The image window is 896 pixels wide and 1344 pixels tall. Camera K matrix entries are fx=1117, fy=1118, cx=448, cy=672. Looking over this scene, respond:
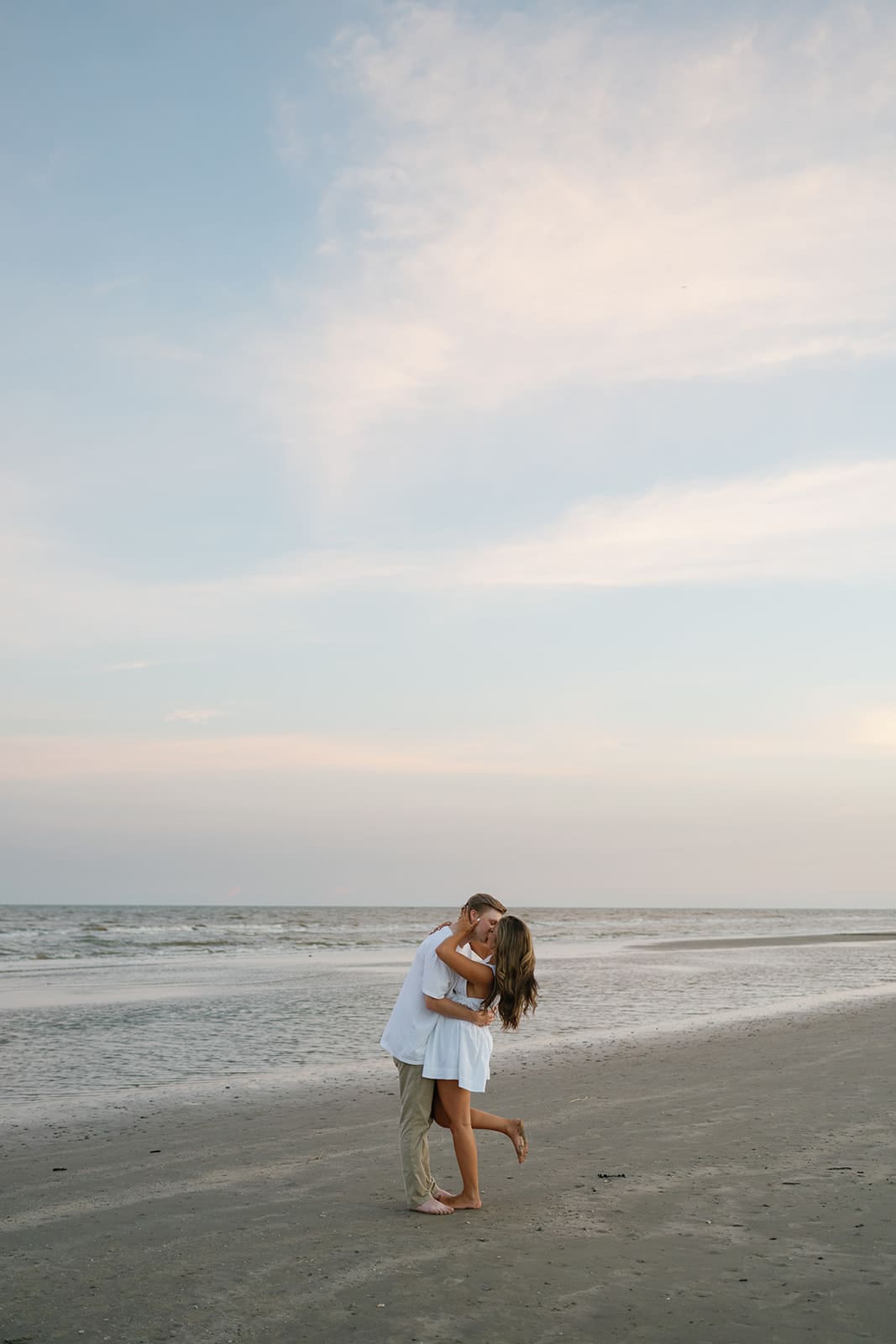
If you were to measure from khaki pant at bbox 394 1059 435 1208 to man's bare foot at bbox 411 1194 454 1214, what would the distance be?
31 millimetres

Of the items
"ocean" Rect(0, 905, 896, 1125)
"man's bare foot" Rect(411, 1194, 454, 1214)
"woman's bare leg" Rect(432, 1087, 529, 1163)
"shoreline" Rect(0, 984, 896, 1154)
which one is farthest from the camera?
"ocean" Rect(0, 905, 896, 1125)

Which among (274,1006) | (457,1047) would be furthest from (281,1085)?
(274,1006)

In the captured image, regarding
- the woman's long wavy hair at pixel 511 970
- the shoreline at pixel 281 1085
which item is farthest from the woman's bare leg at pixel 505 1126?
the shoreline at pixel 281 1085

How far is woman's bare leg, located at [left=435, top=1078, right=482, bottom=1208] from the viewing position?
6.19m

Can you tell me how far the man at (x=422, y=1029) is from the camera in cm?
618

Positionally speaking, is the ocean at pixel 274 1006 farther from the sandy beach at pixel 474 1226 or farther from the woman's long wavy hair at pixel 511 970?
the woman's long wavy hair at pixel 511 970

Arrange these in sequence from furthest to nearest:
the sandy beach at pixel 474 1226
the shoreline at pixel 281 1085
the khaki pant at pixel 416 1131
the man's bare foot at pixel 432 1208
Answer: the shoreline at pixel 281 1085 → the khaki pant at pixel 416 1131 → the man's bare foot at pixel 432 1208 → the sandy beach at pixel 474 1226

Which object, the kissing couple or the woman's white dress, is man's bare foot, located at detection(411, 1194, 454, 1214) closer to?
the kissing couple

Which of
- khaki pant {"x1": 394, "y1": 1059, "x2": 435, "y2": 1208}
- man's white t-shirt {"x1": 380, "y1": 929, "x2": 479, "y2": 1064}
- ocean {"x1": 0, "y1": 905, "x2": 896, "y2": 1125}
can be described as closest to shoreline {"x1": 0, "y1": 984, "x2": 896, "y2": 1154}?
ocean {"x1": 0, "y1": 905, "x2": 896, "y2": 1125}

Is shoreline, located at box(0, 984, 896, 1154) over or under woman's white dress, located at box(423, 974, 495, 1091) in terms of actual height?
under

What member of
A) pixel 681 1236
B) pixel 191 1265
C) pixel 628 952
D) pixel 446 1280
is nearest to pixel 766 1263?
pixel 681 1236

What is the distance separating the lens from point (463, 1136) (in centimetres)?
619

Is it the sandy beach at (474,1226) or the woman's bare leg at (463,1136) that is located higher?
the woman's bare leg at (463,1136)

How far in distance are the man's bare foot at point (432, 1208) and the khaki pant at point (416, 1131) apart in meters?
0.03
